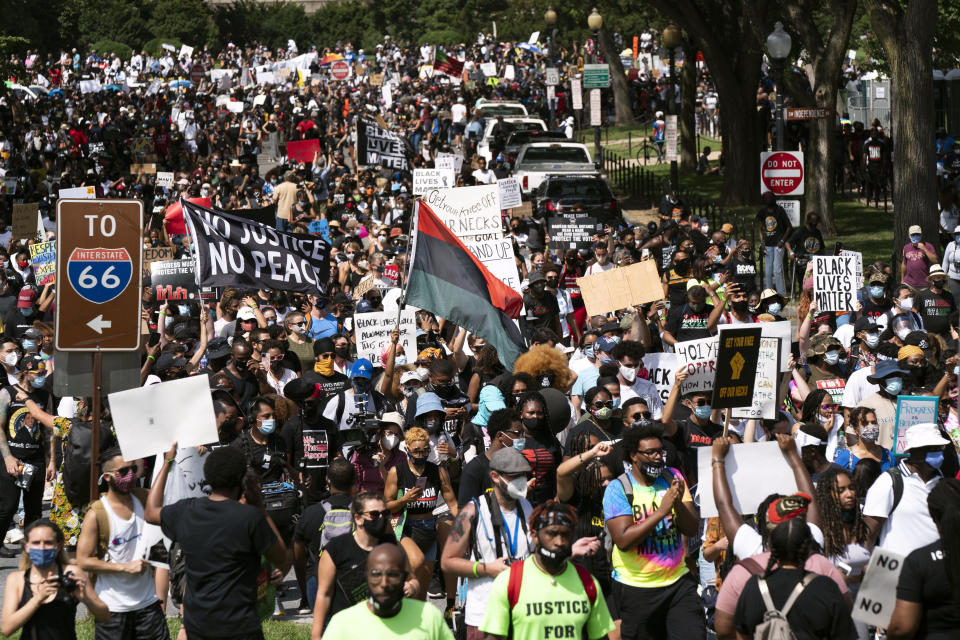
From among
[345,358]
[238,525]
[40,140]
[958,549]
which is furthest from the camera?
[40,140]

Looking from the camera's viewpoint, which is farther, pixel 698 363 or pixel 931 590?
pixel 698 363

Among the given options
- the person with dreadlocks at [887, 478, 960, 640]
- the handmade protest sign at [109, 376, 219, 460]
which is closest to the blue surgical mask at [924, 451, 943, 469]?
the person with dreadlocks at [887, 478, 960, 640]

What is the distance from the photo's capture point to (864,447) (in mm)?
8797

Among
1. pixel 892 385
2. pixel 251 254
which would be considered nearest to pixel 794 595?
pixel 892 385

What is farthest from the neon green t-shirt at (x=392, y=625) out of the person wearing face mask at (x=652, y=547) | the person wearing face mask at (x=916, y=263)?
the person wearing face mask at (x=916, y=263)

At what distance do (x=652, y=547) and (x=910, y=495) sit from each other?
1.34 metres

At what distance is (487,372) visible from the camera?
11789mm

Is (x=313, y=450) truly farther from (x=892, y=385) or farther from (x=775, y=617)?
(x=775, y=617)

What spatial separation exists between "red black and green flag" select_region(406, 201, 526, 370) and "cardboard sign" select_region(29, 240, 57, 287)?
810cm

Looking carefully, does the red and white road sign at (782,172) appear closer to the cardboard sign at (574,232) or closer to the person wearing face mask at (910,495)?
the cardboard sign at (574,232)

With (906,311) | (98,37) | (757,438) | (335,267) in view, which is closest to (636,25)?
(98,37)

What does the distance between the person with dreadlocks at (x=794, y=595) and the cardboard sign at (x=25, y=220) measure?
18785mm

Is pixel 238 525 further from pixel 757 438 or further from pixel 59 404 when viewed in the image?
pixel 59 404

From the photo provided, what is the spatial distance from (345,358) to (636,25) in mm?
53388
